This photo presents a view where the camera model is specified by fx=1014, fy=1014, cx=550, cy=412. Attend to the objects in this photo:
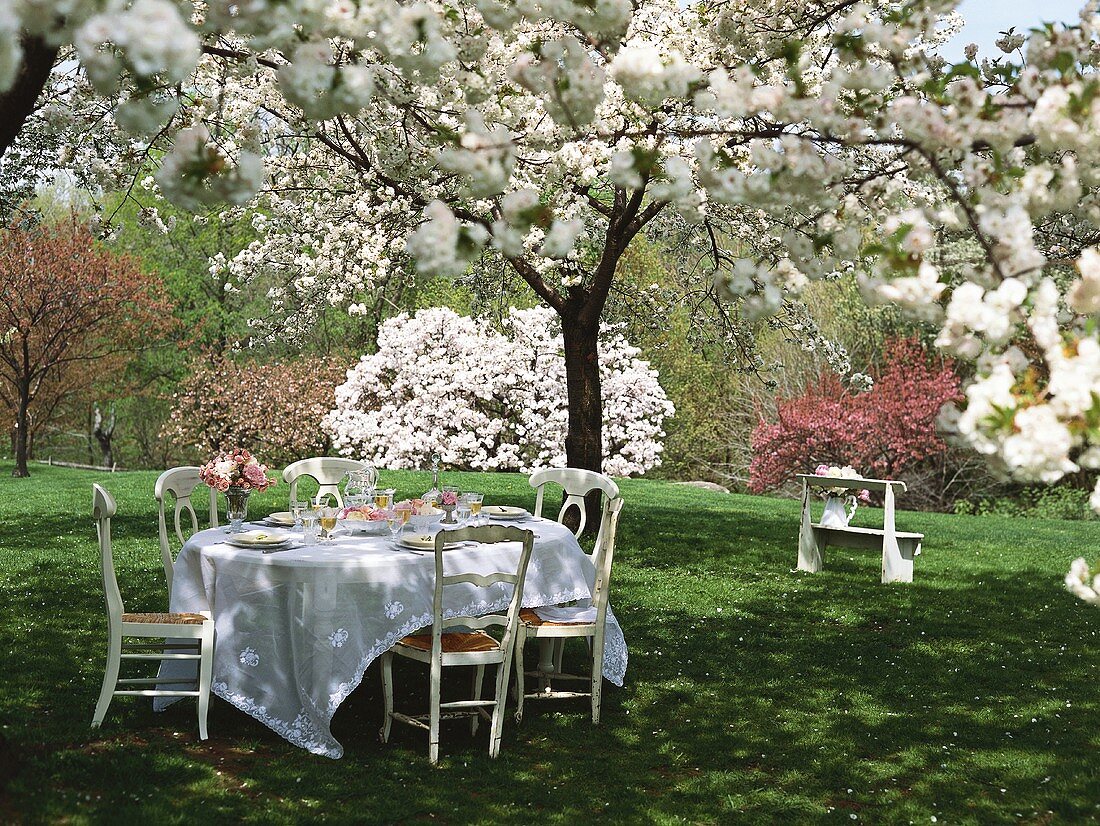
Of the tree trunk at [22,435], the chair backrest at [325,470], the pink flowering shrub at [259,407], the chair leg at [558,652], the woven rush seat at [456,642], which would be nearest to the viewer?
the woven rush seat at [456,642]

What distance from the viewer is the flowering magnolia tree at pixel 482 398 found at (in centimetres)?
1698

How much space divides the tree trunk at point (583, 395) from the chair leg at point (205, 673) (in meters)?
4.66

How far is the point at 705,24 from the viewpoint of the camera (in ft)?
18.9

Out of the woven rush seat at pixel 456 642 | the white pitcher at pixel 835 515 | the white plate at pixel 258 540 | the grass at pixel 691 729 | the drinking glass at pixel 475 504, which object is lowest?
the grass at pixel 691 729

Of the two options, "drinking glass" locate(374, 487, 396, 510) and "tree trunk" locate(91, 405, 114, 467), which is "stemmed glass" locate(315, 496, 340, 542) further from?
"tree trunk" locate(91, 405, 114, 467)

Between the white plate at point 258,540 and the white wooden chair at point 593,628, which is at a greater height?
the white plate at point 258,540

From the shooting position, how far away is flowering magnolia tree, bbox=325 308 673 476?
1698cm

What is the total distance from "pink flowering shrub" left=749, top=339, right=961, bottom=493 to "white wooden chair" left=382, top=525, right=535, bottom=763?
13.1 m

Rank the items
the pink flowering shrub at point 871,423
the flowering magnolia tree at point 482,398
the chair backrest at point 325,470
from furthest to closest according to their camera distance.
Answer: the flowering magnolia tree at point 482,398 → the pink flowering shrub at point 871,423 → the chair backrest at point 325,470

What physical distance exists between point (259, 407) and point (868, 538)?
14.1 m

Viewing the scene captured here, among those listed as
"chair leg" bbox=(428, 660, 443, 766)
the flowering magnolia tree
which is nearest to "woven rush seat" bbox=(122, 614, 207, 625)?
"chair leg" bbox=(428, 660, 443, 766)

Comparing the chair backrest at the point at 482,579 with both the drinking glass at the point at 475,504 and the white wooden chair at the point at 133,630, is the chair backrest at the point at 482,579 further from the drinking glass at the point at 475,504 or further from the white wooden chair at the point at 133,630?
the white wooden chair at the point at 133,630

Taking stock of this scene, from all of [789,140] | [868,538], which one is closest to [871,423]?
[868,538]

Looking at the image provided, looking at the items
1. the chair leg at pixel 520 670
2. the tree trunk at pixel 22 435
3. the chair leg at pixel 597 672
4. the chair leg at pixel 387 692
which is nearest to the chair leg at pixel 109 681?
the chair leg at pixel 387 692
